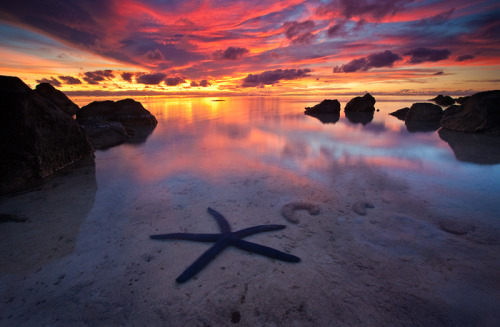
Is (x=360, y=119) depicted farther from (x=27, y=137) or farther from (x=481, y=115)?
(x=27, y=137)

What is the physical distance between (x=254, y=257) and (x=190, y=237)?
117 cm

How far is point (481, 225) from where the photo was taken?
4020mm

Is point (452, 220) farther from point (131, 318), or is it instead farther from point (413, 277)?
point (131, 318)

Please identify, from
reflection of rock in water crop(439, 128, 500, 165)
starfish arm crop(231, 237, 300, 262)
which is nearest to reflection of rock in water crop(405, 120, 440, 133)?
reflection of rock in water crop(439, 128, 500, 165)

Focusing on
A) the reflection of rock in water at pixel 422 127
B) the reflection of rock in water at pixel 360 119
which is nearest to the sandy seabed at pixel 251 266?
the reflection of rock in water at pixel 422 127

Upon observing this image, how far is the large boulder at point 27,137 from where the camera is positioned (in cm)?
552

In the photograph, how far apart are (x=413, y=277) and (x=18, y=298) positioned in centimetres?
513

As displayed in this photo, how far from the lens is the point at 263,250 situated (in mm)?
3217

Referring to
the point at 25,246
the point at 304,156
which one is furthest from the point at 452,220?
the point at 25,246

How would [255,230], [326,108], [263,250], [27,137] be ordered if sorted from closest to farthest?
[263,250] → [255,230] → [27,137] → [326,108]

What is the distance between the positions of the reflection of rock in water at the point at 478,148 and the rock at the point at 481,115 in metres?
0.68

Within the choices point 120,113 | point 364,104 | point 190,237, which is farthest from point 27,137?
point 364,104

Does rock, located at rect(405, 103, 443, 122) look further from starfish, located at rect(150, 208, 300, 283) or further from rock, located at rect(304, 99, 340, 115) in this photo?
starfish, located at rect(150, 208, 300, 283)

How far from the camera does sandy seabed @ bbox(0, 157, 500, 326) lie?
2436mm
